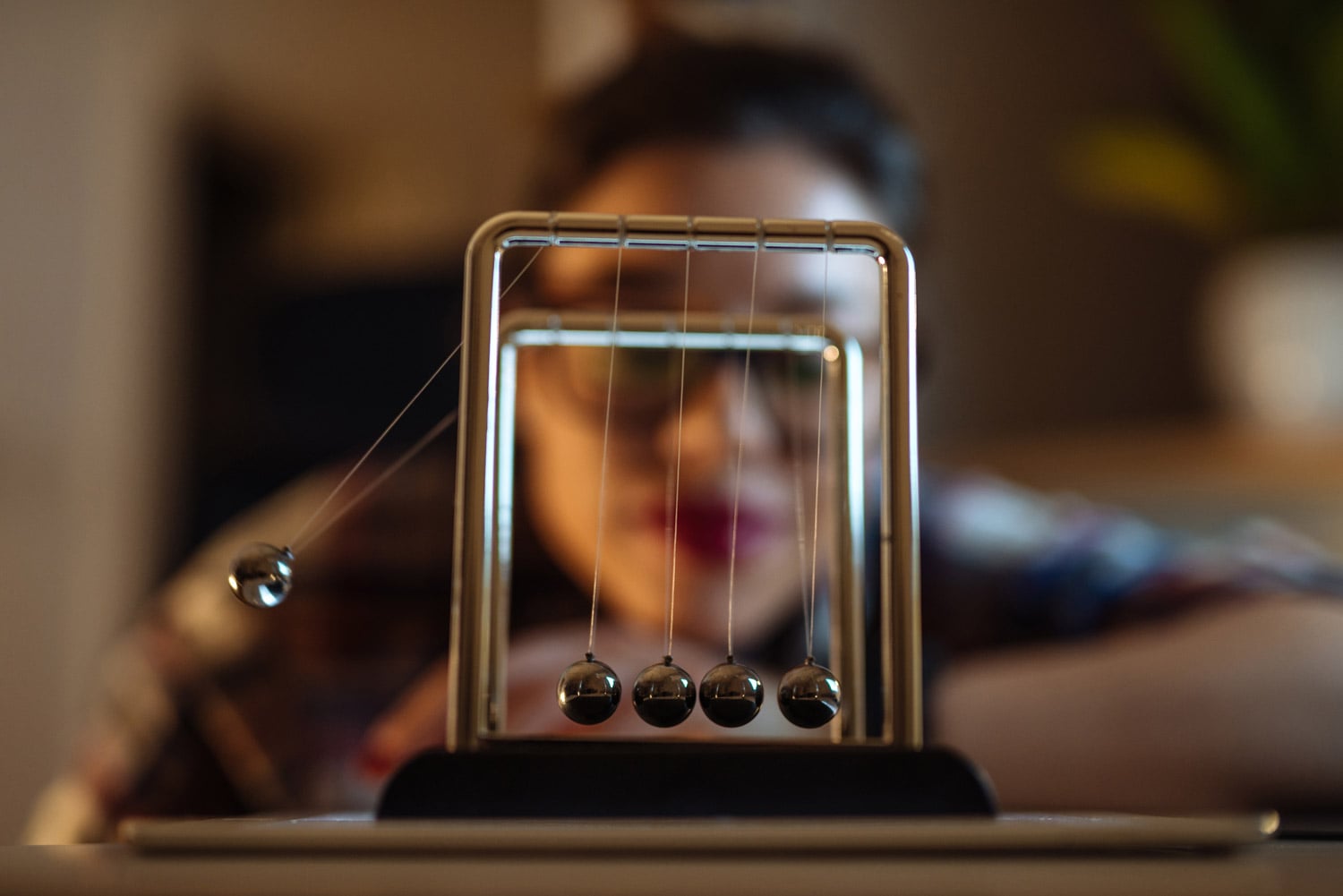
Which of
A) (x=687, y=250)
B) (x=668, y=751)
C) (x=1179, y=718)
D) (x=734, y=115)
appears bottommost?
(x=1179, y=718)

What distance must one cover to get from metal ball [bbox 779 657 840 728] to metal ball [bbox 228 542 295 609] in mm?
154

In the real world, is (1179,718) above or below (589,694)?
below

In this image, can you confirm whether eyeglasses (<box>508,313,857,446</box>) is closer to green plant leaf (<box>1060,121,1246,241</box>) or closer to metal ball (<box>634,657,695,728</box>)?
metal ball (<box>634,657,695,728</box>)

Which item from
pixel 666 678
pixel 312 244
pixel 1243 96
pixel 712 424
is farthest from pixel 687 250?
pixel 312 244

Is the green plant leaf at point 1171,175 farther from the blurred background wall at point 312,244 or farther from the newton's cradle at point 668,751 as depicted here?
the newton's cradle at point 668,751

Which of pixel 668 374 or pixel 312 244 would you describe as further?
pixel 312 244

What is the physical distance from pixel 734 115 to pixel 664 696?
58cm

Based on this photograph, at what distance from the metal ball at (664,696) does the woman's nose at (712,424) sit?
32cm

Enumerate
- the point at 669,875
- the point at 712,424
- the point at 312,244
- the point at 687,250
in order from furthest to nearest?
the point at 312,244, the point at 712,424, the point at 687,250, the point at 669,875

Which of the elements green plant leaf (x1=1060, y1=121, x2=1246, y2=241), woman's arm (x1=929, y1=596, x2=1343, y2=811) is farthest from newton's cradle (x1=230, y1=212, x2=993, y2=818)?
green plant leaf (x1=1060, y1=121, x2=1246, y2=241)

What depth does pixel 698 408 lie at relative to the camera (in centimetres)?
69

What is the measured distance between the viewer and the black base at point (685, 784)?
13.6 inches

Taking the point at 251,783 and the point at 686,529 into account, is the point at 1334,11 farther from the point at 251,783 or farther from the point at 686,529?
the point at 251,783

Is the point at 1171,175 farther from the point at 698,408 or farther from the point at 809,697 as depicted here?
the point at 809,697
